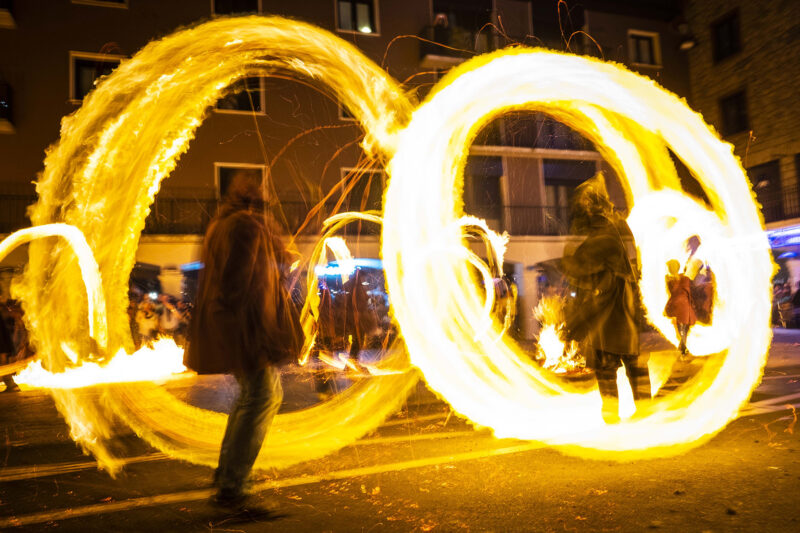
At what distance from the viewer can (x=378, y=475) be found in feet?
13.3

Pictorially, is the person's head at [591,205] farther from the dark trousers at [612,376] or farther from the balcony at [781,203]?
the balcony at [781,203]

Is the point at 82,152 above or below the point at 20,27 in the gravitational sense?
below

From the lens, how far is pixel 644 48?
83.1 ft

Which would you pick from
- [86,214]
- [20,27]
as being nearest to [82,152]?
[86,214]

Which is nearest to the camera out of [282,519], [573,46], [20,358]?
[282,519]

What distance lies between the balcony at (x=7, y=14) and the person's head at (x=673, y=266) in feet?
59.8

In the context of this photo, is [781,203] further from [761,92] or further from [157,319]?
[157,319]

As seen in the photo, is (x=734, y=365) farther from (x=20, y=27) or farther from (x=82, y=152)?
(x=20, y=27)

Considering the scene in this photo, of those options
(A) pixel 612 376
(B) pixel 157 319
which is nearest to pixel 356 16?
(B) pixel 157 319

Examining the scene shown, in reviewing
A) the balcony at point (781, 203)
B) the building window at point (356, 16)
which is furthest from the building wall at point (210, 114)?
the balcony at point (781, 203)

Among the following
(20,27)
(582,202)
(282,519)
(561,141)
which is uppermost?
(20,27)

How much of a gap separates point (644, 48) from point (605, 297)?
24048 mm

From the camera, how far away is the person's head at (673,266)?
432 inches

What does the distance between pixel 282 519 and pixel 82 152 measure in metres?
6.51
